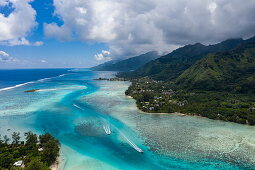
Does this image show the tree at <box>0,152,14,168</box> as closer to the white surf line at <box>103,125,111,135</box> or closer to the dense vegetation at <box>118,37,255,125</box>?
the white surf line at <box>103,125,111,135</box>

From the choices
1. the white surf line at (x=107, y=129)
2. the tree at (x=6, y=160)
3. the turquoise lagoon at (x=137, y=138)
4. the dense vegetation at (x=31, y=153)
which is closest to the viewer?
the dense vegetation at (x=31, y=153)

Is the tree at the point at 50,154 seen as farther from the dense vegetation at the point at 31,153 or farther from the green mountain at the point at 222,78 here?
the green mountain at the point at 222,78

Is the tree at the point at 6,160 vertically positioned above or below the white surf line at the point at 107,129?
above

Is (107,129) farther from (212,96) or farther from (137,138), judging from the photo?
(212,96)

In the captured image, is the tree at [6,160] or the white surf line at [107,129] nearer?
the tree at [6,160]

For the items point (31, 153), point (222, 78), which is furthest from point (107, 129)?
point (222, 78)

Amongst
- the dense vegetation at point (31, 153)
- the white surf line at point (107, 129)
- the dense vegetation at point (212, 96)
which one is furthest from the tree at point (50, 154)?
the dense vegetation at point (212, 96)

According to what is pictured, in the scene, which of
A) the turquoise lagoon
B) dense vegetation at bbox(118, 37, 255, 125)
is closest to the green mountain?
dense vegetation at bbox(118, 37, 255, 125)
